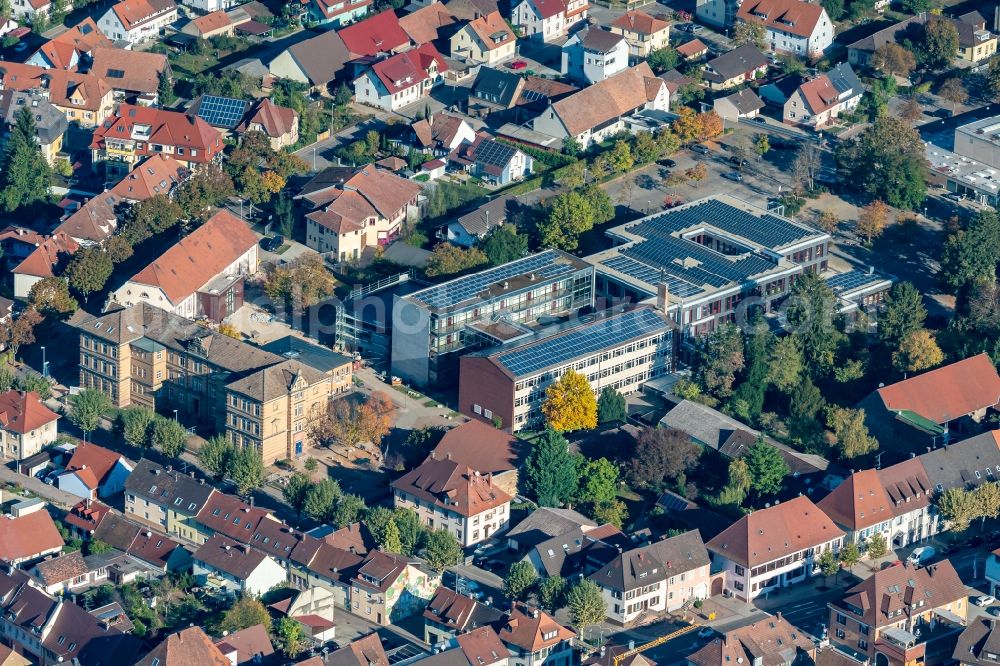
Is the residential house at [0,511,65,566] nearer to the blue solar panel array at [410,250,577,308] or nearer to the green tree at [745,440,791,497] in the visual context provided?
the blue solar panel array at [410,250,577,308]

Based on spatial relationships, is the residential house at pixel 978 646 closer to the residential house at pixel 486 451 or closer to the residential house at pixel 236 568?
the residential house at pixel 486 451

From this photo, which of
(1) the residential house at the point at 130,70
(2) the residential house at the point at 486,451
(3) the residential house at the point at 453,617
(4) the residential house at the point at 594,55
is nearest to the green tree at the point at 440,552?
(3) the residential house at the point at 453,617

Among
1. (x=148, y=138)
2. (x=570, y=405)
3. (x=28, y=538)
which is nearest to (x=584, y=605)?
(x=570, y=405)

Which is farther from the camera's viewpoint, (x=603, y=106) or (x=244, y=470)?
(x=603, y=106)

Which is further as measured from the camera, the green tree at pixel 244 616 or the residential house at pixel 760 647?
the green tree at pixel 244 616

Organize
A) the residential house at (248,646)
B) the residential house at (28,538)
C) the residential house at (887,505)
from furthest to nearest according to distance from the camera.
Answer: the residential house at (887,505) < the residential house at (28,538) < the residential house at (248,646)

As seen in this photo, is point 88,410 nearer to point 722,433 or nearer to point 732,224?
point 722,433

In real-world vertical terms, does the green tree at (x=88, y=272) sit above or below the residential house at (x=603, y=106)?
below
